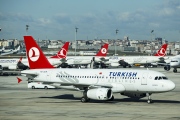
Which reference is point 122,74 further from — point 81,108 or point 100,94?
point 81,108

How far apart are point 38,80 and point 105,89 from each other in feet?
31.5

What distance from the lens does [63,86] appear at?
54.4 m

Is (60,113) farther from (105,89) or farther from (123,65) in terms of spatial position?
(123,65)

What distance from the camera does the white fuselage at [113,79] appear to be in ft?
164

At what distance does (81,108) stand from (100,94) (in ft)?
14.2

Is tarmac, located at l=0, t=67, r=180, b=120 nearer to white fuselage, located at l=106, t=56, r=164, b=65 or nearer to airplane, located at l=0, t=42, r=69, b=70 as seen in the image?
airplane, located at l=0, t=42, r=69, b=70

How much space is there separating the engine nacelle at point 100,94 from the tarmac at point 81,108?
0.82 meters

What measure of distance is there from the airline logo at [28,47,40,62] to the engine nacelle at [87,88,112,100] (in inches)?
414

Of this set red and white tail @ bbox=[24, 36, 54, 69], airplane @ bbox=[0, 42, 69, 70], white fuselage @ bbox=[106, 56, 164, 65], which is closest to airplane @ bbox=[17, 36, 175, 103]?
red and white tail @ bbox=[24, 36, 54, 69]

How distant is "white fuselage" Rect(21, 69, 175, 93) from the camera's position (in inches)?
1974

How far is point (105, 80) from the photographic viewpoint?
52.8m

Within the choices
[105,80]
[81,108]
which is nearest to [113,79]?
[105,80]

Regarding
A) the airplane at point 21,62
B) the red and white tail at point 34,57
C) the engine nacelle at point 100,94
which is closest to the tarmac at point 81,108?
the engine nacelle at point 100,94

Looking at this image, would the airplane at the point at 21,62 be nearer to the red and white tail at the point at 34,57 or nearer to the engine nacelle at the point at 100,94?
the red and white tail at the point at 34,57
